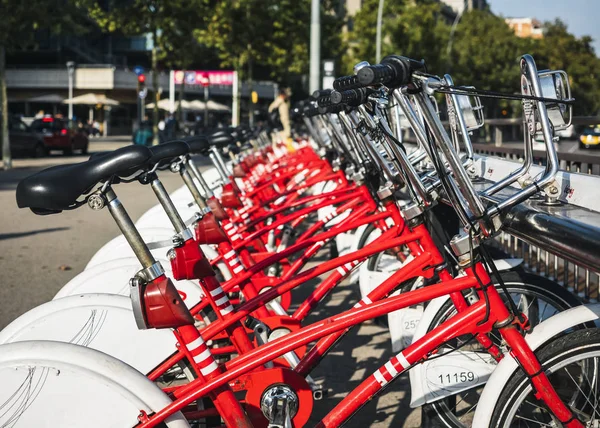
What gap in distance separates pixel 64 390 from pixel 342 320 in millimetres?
888

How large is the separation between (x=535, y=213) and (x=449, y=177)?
0.44 m

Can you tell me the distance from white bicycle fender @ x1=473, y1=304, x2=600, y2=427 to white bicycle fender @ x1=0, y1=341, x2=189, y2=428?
1.05m

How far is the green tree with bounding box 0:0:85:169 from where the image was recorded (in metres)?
20.5

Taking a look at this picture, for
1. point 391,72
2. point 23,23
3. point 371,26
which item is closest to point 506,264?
point 391,72

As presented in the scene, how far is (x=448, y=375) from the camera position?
324 cm

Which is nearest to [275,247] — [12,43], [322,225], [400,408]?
[322,225]

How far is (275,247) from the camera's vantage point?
630 centimetres

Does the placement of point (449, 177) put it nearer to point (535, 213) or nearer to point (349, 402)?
point (535, 213)

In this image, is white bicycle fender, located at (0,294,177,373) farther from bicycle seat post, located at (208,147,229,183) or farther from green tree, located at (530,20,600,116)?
green tree, located at (530,20,600,116)

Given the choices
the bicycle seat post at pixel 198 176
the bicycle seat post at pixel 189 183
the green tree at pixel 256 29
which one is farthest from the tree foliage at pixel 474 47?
the bicycle seat post at pixel 189 183

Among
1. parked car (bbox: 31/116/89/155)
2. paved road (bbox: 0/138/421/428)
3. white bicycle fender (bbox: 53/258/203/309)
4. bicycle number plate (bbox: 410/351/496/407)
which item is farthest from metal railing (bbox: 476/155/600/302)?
parked car (bbox: 31/116/89/155)

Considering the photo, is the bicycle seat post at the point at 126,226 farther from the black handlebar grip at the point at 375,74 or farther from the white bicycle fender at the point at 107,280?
the white bicycle fender at the point at 107,280

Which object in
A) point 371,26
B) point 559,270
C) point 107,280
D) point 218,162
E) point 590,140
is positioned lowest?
point 590,140

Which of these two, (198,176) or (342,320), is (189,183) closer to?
(198,176)
